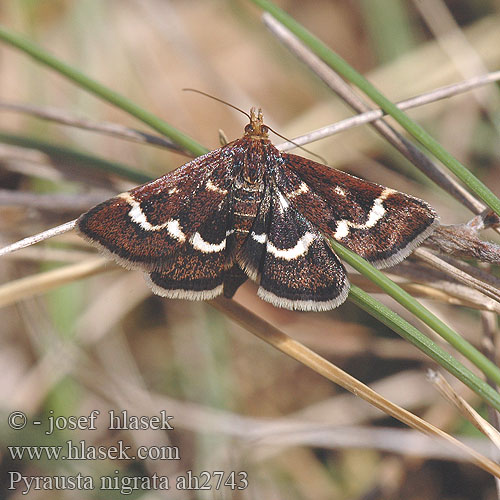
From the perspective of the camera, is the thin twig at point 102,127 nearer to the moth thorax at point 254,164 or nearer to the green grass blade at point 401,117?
the moth thorax at point 254,164

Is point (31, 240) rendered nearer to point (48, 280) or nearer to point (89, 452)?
point (48, 280)

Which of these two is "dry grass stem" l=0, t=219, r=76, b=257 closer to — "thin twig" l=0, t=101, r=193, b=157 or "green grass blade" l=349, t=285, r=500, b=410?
"thin twig" l=0, t=101, r=193, b=157

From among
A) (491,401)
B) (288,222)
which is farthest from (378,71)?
(491,401)

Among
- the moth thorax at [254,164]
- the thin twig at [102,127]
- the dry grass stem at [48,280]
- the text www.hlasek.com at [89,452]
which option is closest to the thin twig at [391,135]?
the moth thorax at [254,164]

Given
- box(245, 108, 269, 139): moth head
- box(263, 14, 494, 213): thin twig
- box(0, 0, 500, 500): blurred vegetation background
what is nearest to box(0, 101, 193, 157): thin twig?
box(0, 0, 500, 500): blurred vegetation background

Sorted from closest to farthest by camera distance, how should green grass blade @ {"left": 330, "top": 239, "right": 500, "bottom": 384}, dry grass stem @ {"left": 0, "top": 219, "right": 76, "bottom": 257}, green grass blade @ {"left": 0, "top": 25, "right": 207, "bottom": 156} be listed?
green grass blade @ {"left": 330, "top": 239, "right": 500, "bottom": 384}, dry grass stem @ {"left": 0, "top": 219, "right": 76, "bottom": 257}, green grass blade @ {"left": 0, "top": 25, "right": 207, "bottom": 156}

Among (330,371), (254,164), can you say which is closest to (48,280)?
(254,164)

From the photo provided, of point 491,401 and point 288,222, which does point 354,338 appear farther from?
point 491,401
